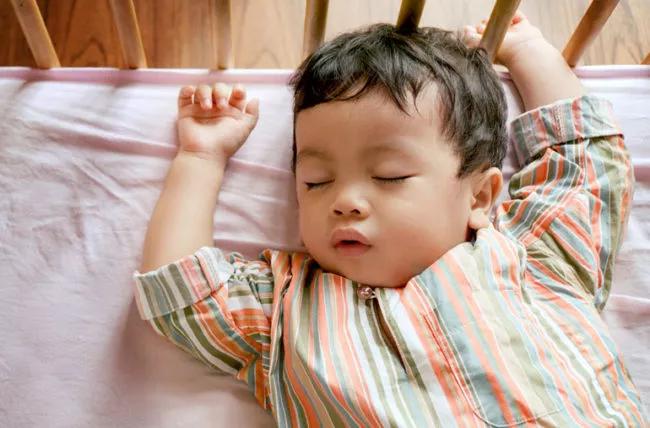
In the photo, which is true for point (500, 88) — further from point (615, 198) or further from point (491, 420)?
point (491, 420)

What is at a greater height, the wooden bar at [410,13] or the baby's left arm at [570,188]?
the wooden bar at [410,13]

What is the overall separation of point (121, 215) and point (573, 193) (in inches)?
23.9

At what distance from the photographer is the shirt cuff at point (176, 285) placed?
2.43 feet

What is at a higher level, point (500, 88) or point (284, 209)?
point (500, 88)

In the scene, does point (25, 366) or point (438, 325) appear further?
point (25, 366)

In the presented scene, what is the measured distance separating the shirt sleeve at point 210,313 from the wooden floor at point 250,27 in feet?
2.08

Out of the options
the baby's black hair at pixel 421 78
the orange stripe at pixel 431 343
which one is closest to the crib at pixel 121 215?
the baby's black hair at pixel 421 78

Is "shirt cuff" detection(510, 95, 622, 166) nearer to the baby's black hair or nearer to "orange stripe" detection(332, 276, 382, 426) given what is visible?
the baby's black hair

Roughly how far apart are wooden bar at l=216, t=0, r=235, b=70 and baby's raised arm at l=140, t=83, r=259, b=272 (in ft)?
0.22

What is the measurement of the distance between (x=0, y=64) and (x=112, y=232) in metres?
0.63

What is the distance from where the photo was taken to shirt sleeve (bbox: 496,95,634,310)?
79cm

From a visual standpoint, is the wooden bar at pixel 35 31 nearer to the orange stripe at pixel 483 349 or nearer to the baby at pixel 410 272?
the baby at pixel 410 272

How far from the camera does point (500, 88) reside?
2.70 feet

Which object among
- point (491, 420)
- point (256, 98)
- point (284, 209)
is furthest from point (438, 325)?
point (256, 98)
